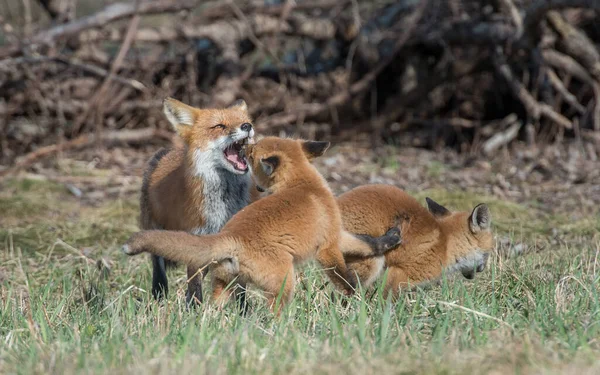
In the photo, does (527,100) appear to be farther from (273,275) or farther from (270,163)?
(273,275)

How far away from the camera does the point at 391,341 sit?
164 inches

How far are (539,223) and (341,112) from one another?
15.2 feet

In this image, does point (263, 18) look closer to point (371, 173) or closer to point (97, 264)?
point (371, 173)

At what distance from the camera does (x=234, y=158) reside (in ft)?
19.4

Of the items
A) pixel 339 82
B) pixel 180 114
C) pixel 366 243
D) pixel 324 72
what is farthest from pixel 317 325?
pixel 324 72

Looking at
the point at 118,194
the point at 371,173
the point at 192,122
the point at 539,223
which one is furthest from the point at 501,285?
the point at 118,194

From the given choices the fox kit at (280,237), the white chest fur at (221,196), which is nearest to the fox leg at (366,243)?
the fox kit at (280,237)

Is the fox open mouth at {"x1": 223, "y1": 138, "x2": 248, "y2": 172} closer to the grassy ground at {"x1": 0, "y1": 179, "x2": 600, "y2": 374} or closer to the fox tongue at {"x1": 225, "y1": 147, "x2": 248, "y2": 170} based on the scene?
the fox tongue at {"x1": 225, "y1": 147, "x2": 248, "y2": 170}

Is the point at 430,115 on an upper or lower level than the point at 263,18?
lower

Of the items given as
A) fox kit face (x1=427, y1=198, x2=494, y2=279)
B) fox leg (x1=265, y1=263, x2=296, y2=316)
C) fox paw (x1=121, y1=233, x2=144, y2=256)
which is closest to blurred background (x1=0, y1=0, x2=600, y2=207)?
fox kit face (x1=427, y1=198, x2=494, y2=279)

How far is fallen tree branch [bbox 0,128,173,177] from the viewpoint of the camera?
33.8 ft

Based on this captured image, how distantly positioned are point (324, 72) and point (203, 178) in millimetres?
6911

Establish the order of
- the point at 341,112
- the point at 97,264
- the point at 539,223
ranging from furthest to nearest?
the point at 341,112
the point at 539,223
the point at 97,264

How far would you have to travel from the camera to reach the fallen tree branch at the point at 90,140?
1030cm
